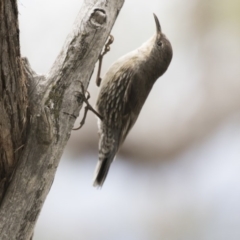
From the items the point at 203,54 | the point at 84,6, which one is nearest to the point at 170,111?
the point at 203,54

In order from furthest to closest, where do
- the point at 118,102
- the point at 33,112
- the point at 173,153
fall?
1. the point at 173,153
2. the point at 118,102
3. the point at 33,112

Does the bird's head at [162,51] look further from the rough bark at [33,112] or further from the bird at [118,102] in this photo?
the rough bark at [33,112]

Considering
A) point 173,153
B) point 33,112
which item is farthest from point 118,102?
point 173,153

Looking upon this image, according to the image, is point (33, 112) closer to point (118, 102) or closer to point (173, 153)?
point (118, 102)

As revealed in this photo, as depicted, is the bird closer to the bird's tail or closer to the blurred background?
the bird's tail

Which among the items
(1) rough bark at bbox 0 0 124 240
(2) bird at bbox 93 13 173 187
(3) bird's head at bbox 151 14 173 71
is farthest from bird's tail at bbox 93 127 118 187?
(1) rough bark at bbox 0 0 124 240

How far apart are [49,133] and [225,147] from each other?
166cm

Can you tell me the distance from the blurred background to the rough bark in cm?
119

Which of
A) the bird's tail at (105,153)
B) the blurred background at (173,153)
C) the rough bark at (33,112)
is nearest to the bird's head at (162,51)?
the bird's tail at (105,153)

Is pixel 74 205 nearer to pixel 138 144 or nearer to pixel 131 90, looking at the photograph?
pixel 138 144

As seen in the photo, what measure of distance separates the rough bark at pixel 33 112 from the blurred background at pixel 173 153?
1191 millimetres

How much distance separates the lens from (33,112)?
113 centimetres

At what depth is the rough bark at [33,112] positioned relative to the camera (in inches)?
39.6

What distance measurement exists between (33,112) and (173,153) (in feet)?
5.33
